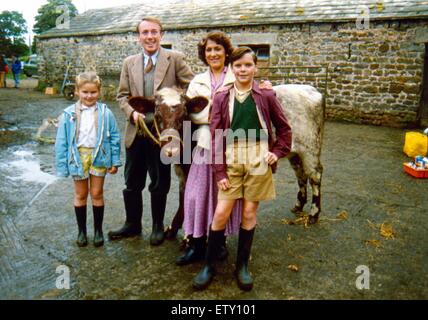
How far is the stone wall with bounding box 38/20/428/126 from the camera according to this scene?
11.1 metres

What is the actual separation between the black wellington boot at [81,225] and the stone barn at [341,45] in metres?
9.47

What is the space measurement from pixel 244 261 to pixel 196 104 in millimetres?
1433

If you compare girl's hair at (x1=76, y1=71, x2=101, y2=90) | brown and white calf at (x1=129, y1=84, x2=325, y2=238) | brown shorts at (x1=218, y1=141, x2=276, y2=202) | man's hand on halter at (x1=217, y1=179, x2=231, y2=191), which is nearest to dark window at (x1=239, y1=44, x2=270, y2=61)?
brown and white calf at (x1=129, y1=84, x2=325, y2=238)

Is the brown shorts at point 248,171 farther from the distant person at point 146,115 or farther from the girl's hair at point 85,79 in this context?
the girl's hair at point 85,79

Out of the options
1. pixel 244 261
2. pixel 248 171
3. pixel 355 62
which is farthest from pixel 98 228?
pixel 355 62

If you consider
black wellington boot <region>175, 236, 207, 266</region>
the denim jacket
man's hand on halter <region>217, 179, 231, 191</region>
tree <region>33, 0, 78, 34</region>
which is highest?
tree <region>33, 0, 78, 34</region>

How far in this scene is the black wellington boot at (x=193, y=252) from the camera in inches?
139

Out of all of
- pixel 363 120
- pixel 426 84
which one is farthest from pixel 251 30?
pixel 426 84

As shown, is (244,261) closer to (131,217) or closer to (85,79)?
(131,217)

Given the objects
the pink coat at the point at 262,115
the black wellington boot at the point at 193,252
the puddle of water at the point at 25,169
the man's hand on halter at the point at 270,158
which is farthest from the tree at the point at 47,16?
the man's hand on halter at the point at 270,158

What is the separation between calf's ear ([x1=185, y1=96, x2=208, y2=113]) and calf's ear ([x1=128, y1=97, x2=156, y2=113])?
379 millimetres

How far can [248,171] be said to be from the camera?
3.04 m

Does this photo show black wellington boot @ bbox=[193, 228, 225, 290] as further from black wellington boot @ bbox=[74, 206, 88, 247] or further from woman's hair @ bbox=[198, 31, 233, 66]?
woman's hair @ bbox=[198, 31, 233, 66]
